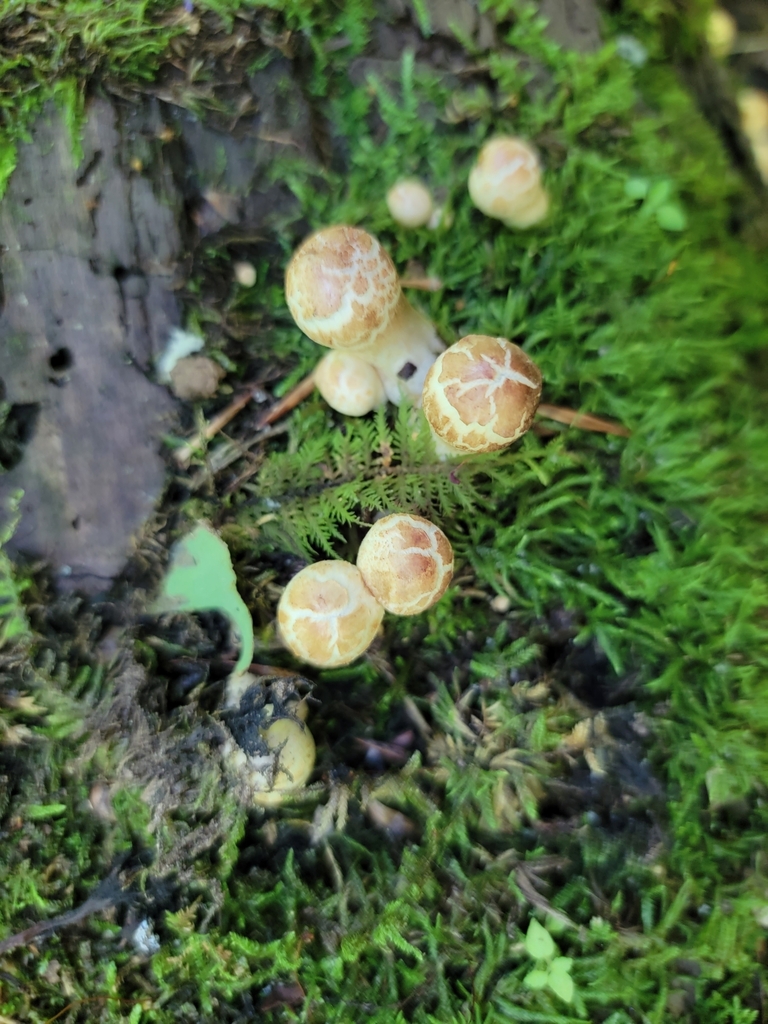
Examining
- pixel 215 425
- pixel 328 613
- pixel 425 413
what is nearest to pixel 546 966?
pixel 328 613

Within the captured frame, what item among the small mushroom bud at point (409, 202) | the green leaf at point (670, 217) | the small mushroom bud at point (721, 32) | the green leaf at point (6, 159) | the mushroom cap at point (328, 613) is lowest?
the mushroom cap at point (328, 613)

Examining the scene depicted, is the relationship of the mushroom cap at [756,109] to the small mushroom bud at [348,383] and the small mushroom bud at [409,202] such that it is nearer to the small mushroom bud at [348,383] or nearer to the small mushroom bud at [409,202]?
the small mushroom bud at [409,202]

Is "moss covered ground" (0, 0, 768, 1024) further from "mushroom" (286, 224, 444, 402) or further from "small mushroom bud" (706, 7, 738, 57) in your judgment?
"small mushroom bud" (706, 7, 738, 57)

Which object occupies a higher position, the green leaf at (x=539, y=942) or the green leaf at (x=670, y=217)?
the green leaf at (x=670, y=217)

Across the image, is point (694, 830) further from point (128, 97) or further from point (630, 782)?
point (128, 97)

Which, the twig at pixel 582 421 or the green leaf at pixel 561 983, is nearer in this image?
the green leaf at pixel 561 983

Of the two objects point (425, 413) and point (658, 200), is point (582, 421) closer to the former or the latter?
point (425, 413)

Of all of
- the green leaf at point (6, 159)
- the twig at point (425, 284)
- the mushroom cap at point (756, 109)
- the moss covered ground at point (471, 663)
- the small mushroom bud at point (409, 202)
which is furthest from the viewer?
the mushroom cap at point (756, 109)

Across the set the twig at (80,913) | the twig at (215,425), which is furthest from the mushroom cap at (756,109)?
the twig at (80,913)
